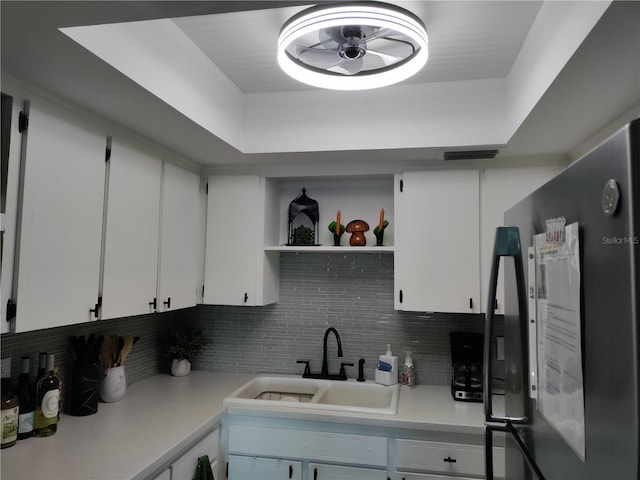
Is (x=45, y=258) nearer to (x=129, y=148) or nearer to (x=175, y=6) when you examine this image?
(x=129, y=148)

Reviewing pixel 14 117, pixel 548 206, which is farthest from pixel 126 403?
pixel 548 206

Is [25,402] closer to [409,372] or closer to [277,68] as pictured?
[277,68]

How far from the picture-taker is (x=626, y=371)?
0.60 metres

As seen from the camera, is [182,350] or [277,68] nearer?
[277,68]

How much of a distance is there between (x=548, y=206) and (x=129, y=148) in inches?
69.0

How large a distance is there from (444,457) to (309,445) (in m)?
0.64

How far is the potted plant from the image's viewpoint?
2.77 m

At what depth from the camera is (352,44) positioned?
1519 millimetres

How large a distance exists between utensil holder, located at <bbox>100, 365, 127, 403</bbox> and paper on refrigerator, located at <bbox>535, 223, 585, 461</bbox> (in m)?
1.97

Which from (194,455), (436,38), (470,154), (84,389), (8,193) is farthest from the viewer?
(470,154)

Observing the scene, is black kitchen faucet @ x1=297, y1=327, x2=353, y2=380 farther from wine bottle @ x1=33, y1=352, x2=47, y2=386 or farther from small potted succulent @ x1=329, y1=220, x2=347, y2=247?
wine bottle @ x1=33, y1=352, x2=47, y2=386

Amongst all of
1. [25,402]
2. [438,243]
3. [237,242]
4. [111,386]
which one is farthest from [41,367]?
[438,243]

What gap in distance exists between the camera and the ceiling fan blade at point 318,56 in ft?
5.19

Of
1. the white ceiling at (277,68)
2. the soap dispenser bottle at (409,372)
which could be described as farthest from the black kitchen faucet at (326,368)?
the white ceiling at (277,68)
